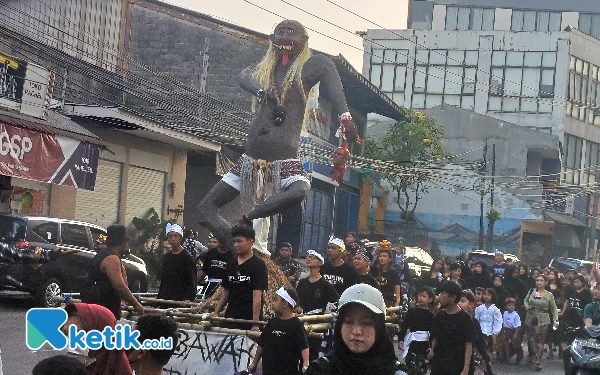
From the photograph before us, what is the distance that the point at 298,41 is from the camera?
30.5ft

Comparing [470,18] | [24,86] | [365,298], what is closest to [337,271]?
[365,298]

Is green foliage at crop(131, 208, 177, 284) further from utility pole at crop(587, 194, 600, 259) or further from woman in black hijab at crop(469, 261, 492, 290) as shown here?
utility pole at crop(587, 194, 600, 259)

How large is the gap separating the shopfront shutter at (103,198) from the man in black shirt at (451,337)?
15.7m

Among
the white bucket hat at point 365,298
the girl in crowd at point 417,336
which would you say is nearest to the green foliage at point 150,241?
the girl in crowd at point 417,336

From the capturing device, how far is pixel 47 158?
69.8 ft

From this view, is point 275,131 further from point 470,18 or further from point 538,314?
point 470,18

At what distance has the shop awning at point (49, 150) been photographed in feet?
65.8

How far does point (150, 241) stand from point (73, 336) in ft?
69.7

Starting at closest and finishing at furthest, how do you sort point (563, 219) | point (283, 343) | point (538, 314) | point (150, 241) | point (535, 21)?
point (283, 343), point (538, 314), point (150, 241), point (563, 219), point (535, 21)

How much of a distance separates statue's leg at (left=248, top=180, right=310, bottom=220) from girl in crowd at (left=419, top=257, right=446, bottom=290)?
37.6 ft

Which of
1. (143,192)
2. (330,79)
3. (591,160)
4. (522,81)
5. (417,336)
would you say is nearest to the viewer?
(330,79)

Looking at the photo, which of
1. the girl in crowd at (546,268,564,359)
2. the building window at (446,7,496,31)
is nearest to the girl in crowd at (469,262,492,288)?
the girl in crowd at (546,268,564,359)

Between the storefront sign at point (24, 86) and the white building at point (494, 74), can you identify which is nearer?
the storefront sign at point (24, 86)

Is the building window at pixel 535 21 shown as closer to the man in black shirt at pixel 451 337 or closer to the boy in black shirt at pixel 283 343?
the man in black shirt at pixel 451 337
